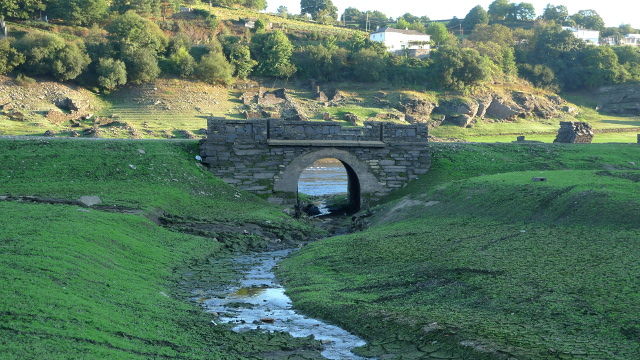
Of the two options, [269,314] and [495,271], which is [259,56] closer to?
[495,271]

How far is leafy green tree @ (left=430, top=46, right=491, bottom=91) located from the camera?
86438mm

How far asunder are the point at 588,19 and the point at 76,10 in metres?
103

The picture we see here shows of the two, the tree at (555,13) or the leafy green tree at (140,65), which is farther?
the tree at (555,13)

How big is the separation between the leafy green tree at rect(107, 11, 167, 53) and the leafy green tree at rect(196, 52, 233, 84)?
15.6 feet

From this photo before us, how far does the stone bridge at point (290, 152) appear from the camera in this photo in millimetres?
34312

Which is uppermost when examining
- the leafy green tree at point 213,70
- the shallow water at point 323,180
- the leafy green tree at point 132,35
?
the leafy green tree at point 132,35

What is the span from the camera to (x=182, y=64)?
77.9 metres

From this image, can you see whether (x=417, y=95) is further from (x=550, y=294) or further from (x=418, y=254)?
(x=550, y=294)

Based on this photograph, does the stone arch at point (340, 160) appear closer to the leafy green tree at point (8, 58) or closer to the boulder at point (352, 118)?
the boulder at point (352, 118)

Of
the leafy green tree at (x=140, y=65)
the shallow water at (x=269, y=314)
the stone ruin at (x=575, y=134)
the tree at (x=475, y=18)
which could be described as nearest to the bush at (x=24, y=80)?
the leafy green tree at (x=140, y=65)

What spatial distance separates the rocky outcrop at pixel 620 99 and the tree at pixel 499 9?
53456 mm

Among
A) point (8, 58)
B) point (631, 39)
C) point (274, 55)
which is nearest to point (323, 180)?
point (8, 58)

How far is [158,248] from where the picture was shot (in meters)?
21.9

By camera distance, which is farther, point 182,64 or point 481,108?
point 481,108
